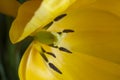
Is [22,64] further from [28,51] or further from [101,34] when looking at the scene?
[101,34]

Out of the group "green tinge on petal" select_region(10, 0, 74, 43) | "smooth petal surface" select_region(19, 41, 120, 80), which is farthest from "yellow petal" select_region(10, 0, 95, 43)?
"smooth petal surface" select_region(19, 41, 120, 80)

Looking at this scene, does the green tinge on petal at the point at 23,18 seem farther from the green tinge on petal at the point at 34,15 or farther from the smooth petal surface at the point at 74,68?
the smooth petal surface at the point at 74,68

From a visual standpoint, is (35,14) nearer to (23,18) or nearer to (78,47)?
(23,18)

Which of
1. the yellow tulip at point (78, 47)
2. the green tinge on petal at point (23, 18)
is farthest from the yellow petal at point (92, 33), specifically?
the green tinge on petal at point (23, 18)

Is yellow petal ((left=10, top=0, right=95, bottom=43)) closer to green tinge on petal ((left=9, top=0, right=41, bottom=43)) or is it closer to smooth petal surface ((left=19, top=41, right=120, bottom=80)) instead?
green tinge on petal ((left=9, top=0, right=41, bottom=43))

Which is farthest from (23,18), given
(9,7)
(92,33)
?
(92,33)
